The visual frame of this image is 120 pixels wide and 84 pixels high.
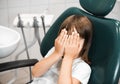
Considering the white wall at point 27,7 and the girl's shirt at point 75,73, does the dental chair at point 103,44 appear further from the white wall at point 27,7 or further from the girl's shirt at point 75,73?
the white wall at point 27,7

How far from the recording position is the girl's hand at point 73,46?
3.35ft

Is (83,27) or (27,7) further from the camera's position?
(27,7)

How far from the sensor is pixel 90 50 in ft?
3.73

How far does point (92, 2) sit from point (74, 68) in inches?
14.2

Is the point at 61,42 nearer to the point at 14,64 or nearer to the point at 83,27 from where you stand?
the point at 83,27

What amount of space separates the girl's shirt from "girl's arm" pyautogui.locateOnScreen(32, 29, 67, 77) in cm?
6

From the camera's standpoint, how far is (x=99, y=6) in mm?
1109

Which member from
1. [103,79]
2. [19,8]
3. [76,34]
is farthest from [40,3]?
[103,79]

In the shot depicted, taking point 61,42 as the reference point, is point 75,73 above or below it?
below

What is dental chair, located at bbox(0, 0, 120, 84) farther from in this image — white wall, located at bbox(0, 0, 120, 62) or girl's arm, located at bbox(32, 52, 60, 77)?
white wall, located at bbox(0, 0, 120, 62)

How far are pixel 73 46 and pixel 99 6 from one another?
26 centimetres

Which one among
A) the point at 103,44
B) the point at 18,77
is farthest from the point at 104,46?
the point at 18,77

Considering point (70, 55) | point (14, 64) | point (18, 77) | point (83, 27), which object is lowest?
point (18, 77)

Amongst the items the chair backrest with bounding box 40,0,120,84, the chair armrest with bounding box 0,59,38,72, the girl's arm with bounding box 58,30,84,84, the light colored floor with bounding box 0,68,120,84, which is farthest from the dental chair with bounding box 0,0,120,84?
the light colored floor with bounding box 0,68,120,84
